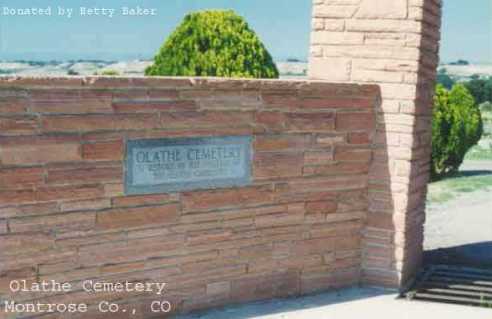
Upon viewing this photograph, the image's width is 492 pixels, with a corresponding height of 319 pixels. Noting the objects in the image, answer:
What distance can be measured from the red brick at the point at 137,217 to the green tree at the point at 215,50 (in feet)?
20.3

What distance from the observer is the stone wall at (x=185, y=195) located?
4.05 m

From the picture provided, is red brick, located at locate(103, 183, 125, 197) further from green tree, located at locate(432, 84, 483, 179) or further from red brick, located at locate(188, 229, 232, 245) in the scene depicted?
green tree, located at locate(432, 84, 483, 179)

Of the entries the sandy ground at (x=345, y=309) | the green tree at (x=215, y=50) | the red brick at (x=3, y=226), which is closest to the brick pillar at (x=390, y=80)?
the sandy ground at (x=345, y=309)

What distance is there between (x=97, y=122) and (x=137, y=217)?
2.25 ft

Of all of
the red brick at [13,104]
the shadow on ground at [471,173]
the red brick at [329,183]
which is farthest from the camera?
the shadow on ground at [471,173]

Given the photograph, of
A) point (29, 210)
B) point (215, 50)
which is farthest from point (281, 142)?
point (215, 50)

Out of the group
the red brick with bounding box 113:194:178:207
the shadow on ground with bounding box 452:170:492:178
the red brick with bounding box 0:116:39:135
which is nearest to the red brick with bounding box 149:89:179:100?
the red brick with bounding box 113:194:178:207

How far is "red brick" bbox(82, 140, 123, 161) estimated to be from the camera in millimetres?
4211

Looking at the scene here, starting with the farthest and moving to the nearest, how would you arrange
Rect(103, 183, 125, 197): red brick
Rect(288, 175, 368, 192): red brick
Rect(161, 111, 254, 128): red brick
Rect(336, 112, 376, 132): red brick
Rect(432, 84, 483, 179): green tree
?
Rect(432, 84, 483, 179): green tree, Rect(336, 112, 376, 132): red brick, Rect(288, 175, 368, 192): red brick, Rect(161, 111, 254, 128): red brick, Rect(103, 183, 125, 197): red brick

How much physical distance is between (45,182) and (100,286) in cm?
79

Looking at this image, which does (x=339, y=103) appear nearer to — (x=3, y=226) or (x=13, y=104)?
(x=13, y=104)

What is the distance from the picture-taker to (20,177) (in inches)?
158

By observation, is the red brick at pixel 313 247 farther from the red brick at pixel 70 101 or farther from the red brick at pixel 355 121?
the red brick at pixel 70 101

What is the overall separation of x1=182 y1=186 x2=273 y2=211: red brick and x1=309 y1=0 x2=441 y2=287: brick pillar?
3.52 ft
